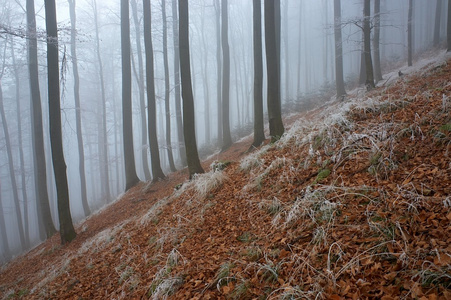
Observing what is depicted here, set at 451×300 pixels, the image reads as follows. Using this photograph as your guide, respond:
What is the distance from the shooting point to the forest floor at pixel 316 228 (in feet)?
6.18

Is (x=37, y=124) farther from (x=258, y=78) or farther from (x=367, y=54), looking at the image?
(x=367, y=54)

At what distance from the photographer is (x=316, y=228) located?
2592 millimetres

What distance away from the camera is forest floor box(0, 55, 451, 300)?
1883 mm

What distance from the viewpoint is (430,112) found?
3.54 meters

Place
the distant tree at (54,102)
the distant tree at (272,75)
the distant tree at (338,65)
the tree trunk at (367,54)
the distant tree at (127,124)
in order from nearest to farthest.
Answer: the distant tree at (54,102)
the distant tree at (272,75)
the tree trunk at (367,54)
the distant tree at (127,124)
the distant tree at (338,65)

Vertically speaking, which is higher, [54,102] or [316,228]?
[54,102]

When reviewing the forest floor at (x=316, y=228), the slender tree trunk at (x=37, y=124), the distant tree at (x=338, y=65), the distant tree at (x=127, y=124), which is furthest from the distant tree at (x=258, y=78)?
the slender tree trunk at (x=37, y=124)

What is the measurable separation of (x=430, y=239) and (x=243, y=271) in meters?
1.58

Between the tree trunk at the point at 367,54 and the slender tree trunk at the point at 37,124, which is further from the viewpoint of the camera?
→ the slender tree trunk at the point at 37,124

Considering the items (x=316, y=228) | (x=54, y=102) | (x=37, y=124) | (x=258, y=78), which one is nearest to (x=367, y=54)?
(x=258, y=78)

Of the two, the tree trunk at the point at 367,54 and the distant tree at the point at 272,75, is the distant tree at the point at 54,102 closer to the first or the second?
the distant tree at the point at 272,75

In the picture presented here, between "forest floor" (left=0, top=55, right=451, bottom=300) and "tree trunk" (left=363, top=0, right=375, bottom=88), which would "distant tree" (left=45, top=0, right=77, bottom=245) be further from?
"tree trunk" (left=363, top=0, right=375, bottom=88)

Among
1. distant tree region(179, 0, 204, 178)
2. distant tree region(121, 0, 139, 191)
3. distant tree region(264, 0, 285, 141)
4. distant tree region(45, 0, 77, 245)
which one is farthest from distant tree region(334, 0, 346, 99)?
distant tree region(45, 0, 77, 245)

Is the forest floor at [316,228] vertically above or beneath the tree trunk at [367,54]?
beneath
